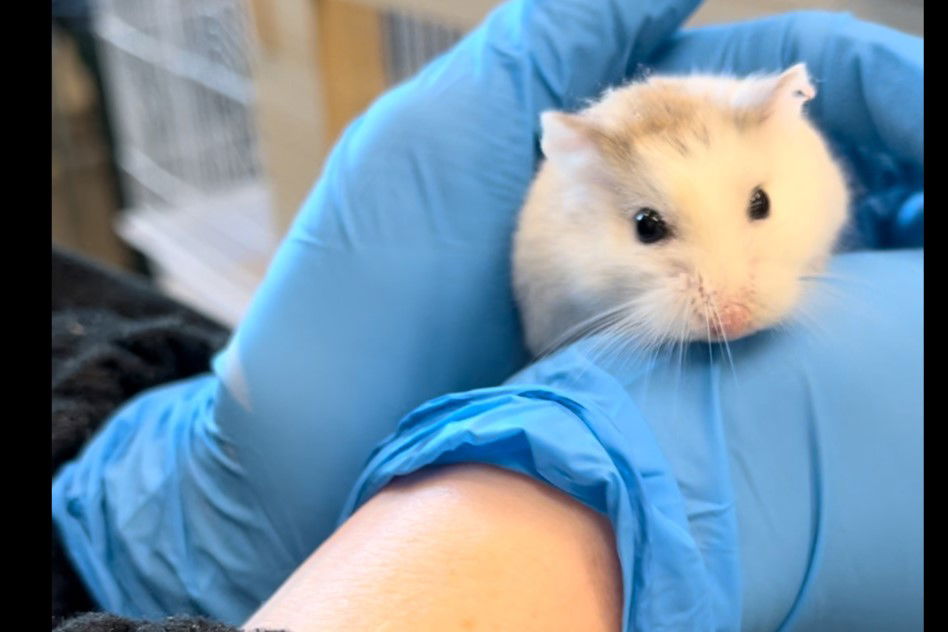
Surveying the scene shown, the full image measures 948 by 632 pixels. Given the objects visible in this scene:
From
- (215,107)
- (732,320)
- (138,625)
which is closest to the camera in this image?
(138,625)

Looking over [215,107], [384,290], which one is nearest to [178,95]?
[215,107]

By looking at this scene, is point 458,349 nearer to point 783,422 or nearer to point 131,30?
point 783,422

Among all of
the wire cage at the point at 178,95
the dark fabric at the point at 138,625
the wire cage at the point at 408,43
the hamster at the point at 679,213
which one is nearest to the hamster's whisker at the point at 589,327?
the hamster at the point at 679,213

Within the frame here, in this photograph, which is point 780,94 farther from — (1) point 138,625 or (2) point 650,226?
(1) point 138,625

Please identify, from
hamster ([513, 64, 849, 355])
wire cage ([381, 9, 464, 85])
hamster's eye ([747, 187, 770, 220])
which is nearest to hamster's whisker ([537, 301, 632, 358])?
hamster ([513, 64, 849, 355])

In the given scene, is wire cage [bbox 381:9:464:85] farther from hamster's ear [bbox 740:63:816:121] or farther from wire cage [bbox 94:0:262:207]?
hamster's ear [bbox 740:63:816:121]

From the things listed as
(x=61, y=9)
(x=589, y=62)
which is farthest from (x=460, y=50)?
(x=61, y=9)
